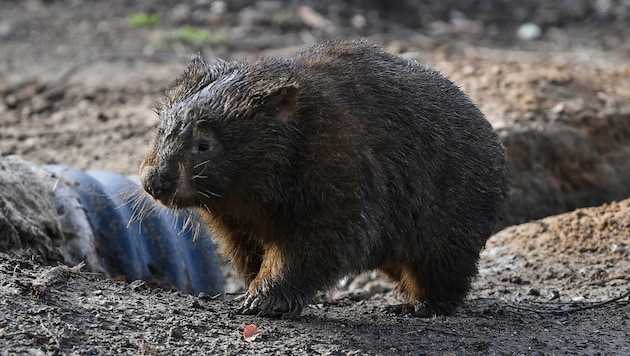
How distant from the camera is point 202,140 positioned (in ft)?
15.3

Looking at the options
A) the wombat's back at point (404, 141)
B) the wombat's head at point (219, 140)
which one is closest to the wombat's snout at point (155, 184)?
the wombat's head at point (219, 140)

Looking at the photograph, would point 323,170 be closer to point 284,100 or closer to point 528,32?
point 284,100

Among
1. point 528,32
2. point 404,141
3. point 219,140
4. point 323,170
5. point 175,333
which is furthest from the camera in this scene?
point 528,32

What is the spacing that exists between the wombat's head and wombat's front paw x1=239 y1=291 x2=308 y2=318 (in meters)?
0.50

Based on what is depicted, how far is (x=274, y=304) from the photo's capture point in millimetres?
4766

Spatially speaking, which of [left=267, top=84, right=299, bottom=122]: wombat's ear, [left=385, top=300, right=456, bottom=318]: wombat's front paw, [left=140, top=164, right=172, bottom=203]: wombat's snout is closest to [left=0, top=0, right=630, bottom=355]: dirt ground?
[left=385, top=300, right=456, bottom=318]: wombat's front paw

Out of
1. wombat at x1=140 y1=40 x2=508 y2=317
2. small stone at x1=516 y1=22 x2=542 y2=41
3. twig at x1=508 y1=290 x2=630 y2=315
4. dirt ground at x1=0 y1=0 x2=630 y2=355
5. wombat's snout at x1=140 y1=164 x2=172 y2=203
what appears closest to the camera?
dirt ground at x1=0 y1=0 x2=630 y2=355

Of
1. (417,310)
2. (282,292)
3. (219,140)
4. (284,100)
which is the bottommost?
(417,310)

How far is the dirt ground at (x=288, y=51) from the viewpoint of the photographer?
14.4 ft

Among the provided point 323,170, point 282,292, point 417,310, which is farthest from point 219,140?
point 417,310

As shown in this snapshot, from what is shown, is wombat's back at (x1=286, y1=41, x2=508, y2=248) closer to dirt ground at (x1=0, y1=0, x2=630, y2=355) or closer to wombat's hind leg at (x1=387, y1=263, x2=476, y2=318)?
wombat's hind leg at (x1=387, y1=263, x2=476, y2=318)

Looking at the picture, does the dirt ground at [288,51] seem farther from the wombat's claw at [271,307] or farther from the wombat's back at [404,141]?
the wombat's back at [404,141]

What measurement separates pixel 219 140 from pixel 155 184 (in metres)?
0.36

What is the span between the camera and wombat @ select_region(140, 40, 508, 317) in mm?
4727
